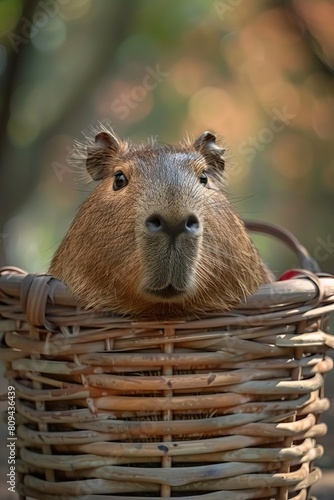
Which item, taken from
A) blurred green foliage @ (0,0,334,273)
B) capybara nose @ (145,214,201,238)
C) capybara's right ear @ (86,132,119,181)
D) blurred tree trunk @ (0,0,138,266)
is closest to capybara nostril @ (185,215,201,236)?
capybara nose @ (145,214,201,238)

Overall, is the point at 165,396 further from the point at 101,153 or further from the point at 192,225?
the point at 101,153

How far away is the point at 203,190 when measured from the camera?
251 centimetres

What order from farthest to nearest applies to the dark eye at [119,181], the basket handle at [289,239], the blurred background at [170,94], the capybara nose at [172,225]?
1. the blurred background at [170,94]
2. the basket handle at [289,239]
3. the dark eye at [119,181]
4. the capybara nose at [172,225]

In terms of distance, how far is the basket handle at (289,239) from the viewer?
3.27 metres

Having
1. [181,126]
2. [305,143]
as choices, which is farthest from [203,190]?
[305,143]

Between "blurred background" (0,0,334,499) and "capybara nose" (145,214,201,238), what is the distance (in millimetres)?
1959

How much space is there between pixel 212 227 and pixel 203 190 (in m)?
0.13

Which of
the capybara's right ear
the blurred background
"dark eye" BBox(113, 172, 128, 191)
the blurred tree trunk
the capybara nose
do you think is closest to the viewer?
the capybara nose

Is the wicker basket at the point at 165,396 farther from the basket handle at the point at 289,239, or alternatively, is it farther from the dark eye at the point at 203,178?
the basket handle at the point at 289,239

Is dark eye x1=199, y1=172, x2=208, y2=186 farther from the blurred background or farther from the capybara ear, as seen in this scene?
the blurred background

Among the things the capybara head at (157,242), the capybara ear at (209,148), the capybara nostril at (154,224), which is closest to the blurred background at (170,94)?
the capybara ear at (209,148)

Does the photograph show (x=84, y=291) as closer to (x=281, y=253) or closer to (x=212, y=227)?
(x=212, y=227)

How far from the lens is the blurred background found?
5.27 m

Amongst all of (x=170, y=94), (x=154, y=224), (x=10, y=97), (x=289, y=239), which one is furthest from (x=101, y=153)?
(x=170, y=94)
